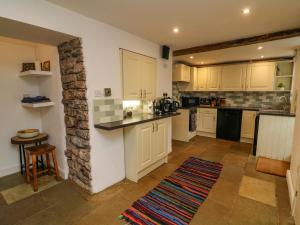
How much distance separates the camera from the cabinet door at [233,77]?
4.70 meters

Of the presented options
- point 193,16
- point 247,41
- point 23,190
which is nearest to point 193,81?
point 247,41

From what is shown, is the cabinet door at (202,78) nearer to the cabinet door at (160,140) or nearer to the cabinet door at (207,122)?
the cabinet door at (207,122)

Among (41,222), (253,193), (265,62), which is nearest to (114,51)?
(41,222)

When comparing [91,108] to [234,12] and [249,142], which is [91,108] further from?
[249,142]

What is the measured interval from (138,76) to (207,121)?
10.3 ft

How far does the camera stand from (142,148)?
8.63 feet

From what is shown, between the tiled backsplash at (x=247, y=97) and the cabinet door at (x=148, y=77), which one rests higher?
the cabinet door at (x=148, y=77)

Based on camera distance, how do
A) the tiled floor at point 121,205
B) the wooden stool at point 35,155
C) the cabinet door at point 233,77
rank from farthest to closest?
1. the cabinet door at point 233,77
2. the wooden stool at point 35,155
3. the tiled floor at point 121,205

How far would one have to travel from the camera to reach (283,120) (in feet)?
10.8

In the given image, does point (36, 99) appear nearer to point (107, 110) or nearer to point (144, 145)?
point (107, 110)

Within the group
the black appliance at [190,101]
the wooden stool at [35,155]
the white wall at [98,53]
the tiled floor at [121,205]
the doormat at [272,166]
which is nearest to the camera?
the white wall at [98,53]

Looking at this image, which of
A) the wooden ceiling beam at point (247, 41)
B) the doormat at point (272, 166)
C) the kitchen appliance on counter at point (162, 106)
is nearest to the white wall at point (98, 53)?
the kitchen appliance on counter at point (162, 106)

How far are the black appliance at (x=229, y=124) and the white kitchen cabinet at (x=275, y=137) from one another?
104 cm

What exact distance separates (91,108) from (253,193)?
259 centimetres
